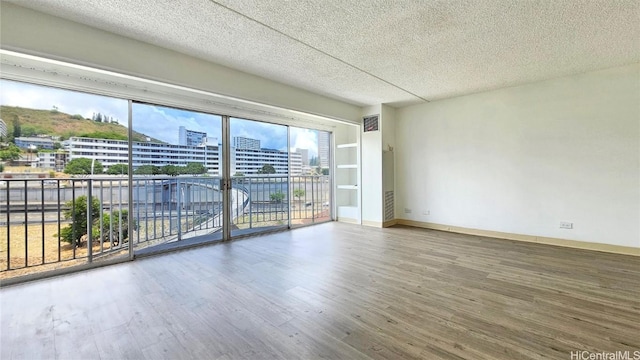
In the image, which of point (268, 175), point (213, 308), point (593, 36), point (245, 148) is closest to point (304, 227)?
point (268, 175)

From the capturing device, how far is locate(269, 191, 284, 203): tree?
538 centimetres

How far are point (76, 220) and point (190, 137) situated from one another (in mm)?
1769

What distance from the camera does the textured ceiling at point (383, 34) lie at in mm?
2277

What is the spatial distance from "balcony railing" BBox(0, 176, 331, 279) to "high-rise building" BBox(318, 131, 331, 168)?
148 centimetres

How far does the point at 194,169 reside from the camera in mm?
4277

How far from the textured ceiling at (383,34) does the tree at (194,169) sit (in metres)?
1.71

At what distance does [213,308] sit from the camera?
2.21 m

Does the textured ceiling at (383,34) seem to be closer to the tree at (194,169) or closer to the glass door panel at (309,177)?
the tree at (194,169)

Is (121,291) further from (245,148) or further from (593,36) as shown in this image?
(593,36)

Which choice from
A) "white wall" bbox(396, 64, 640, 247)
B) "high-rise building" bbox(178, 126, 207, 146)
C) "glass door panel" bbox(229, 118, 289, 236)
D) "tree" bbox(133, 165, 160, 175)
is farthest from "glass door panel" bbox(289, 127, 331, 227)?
"tree" bbox(133, 165, 160, 175)

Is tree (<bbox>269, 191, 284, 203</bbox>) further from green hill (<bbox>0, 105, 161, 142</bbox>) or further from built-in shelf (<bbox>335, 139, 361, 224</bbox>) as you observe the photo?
green hill (<bbox>0, 105, 161, 142</bbox>)

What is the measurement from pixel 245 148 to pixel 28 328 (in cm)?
342

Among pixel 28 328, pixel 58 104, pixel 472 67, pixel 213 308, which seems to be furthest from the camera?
pixel 472 67

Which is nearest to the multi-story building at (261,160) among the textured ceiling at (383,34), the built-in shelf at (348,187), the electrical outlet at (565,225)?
the built-in shelf at (348,187)
